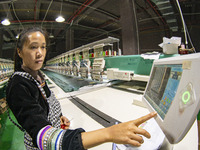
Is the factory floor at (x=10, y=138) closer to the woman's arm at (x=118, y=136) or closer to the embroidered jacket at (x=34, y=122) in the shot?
the embroidered jacket at (x=34, y=122)

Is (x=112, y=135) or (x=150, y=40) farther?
(x=150, y=40)

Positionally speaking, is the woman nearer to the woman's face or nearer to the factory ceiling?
the woman's face

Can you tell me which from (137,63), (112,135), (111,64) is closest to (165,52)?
(137,63)

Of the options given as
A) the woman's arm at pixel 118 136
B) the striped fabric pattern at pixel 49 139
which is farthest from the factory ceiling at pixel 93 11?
the woman's arm at pixel 118 136

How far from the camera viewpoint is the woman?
351mm

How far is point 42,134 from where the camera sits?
0.40 metres

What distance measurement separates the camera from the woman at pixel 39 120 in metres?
0.35

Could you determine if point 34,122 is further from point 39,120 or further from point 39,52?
point 39,52

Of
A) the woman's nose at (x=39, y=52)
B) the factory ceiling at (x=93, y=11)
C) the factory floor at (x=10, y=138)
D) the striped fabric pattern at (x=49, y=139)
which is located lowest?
the factory floor at (x=10, y=138)

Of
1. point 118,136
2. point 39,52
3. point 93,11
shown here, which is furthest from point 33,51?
point 93,11

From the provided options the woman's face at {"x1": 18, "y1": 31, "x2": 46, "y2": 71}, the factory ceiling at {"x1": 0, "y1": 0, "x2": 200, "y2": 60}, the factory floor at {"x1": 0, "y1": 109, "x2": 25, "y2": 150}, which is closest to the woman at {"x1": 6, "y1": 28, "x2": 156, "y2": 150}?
the woman's face at {"x1": 18, "y1": 31, "x2": 46, "y2": 71}

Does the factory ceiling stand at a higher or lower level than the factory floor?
higher

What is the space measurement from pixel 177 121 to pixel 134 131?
0.49 ft

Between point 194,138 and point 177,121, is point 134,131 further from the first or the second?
point 194,138
